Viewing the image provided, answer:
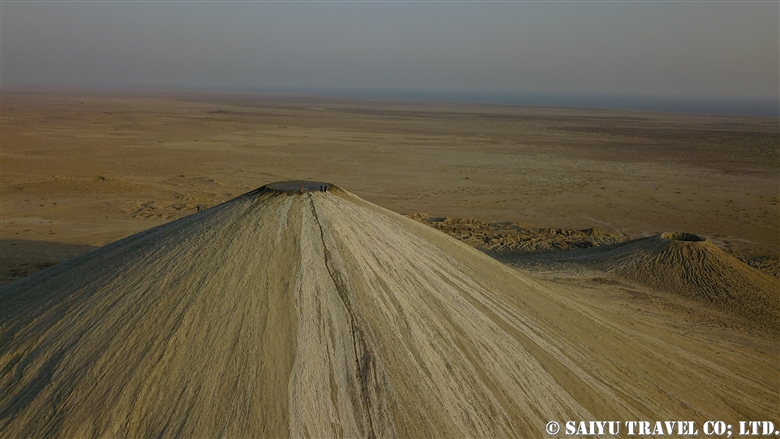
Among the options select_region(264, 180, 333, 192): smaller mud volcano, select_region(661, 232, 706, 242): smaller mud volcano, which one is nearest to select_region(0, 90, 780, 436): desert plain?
select_region(661, 232, 706, 242): smaller mud volcano

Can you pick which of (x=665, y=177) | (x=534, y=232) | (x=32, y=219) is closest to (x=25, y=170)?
(x=32, y=219)

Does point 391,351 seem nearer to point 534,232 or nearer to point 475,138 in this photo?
point 534,232

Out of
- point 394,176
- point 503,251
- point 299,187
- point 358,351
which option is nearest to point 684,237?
point 503,251

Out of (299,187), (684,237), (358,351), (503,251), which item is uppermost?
(299,187)

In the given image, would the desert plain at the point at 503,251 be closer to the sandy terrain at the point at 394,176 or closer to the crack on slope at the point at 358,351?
the crack on slope at the point at 358,351

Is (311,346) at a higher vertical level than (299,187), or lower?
lower

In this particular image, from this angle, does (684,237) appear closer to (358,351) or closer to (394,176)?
(358,351)
